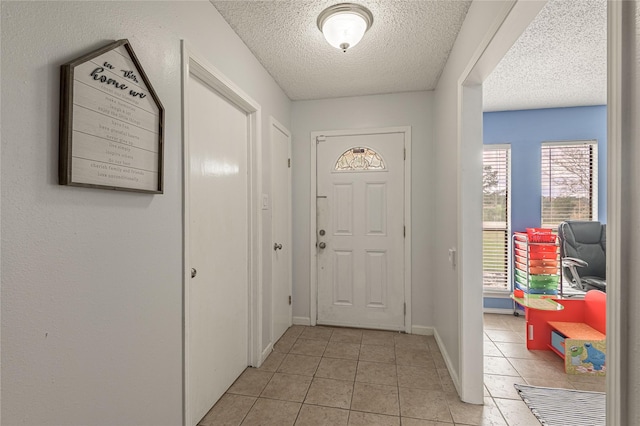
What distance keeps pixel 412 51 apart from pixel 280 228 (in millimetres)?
1891

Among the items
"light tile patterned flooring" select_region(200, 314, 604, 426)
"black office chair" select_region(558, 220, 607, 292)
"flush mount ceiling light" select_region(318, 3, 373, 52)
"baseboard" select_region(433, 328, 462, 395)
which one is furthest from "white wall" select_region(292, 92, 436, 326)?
"black office chair" select_region(558, 220, 607, 292)

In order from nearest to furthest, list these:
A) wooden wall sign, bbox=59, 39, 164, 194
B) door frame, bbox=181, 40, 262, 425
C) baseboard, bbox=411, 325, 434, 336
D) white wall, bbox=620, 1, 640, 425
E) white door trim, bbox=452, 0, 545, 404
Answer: white wall, bbox=620, 1, 640, 425 < wooden wall sign, bbox=59, 39, 164, 194 < door frame, bbox=181, 40, 262, 425 < white door trim, bbox=452, 0, 545, 404 < baseboard, bbox=411, 325, 434, 336

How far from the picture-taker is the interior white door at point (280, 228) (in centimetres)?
276

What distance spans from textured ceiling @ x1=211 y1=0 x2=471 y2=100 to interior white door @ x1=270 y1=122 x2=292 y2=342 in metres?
0.57

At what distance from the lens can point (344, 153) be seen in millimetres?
3188

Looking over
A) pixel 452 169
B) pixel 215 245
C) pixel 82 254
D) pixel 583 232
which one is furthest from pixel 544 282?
pixel 82 254

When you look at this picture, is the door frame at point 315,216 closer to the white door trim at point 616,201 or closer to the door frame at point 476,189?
the door frame at point 476,189

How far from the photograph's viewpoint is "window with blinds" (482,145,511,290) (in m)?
3.62

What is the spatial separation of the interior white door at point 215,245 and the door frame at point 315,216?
101 cm

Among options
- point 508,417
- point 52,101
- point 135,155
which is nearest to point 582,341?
point 508,417

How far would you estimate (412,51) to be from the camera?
90.6 inches

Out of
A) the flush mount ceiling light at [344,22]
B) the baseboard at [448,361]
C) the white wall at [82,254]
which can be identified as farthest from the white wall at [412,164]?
the white wall at [82,254]

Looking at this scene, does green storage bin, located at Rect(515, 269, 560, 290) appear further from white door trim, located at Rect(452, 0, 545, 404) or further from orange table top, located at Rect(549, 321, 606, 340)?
Answer: white door trim, located at Rect(452, 0, 545, 404)

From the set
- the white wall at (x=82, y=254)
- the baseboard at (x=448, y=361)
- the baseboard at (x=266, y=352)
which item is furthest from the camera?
the baseboard at (x=266, y=352)
